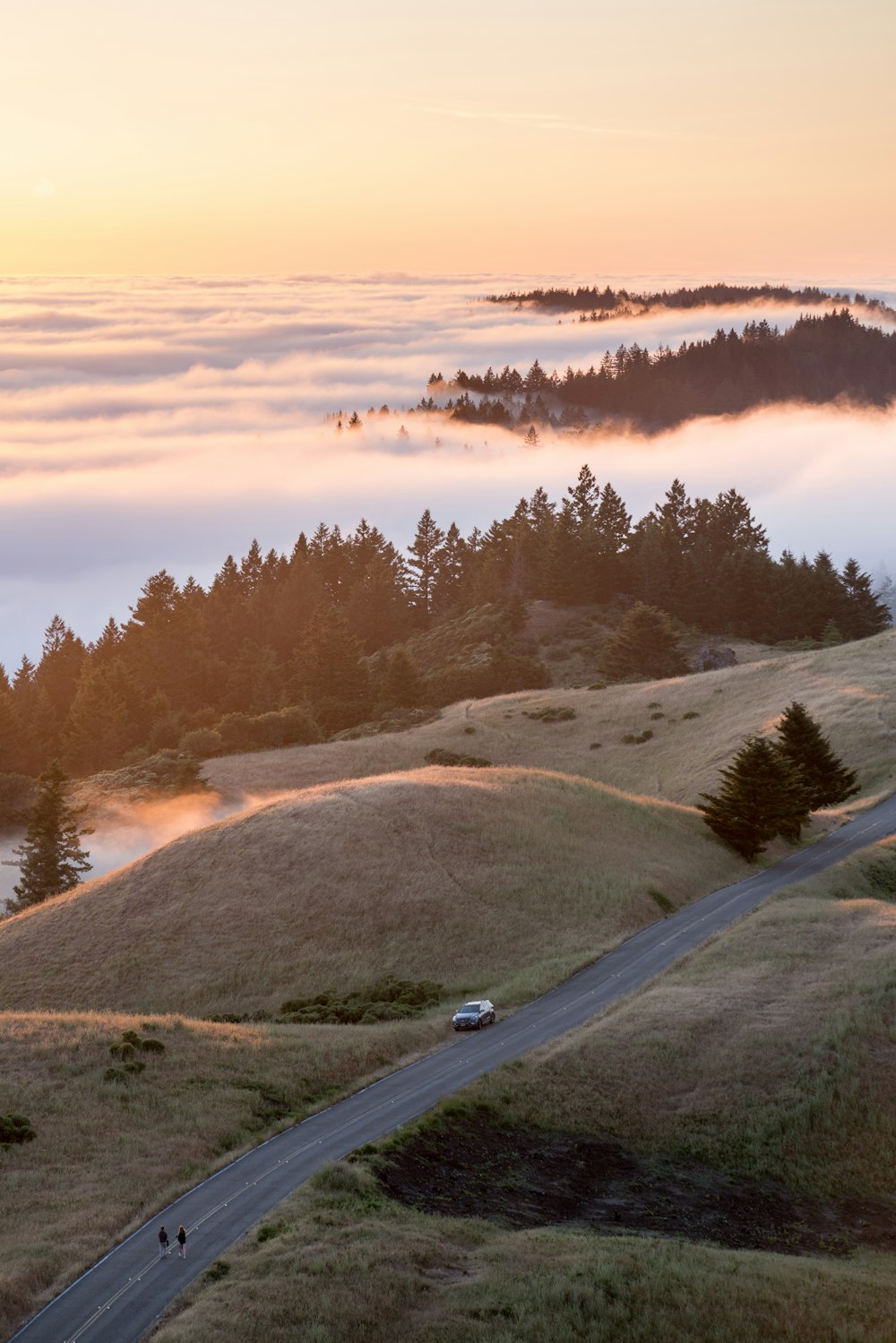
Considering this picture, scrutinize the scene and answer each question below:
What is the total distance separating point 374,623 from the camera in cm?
17775

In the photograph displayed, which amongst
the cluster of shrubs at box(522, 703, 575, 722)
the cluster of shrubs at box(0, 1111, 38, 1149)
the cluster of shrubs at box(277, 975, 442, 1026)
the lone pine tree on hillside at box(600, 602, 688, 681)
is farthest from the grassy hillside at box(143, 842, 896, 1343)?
the lone pine tree on hillside at box(600, 602, 688, 681)

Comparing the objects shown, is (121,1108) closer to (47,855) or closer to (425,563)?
(47,855)

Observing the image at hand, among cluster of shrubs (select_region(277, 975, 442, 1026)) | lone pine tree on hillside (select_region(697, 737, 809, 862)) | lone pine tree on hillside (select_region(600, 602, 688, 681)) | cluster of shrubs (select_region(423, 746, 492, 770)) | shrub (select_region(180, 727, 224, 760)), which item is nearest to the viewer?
cluster of shrubs (select_region(277, 975, 442, 1026))

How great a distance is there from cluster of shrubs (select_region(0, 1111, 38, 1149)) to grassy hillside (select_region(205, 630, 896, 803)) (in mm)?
62160

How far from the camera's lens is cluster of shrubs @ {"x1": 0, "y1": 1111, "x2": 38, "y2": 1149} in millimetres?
34562

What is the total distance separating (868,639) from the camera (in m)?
122

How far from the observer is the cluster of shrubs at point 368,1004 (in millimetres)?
50312

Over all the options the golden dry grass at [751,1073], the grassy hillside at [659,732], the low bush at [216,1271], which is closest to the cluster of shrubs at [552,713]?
the grassy hillside at [659,732]

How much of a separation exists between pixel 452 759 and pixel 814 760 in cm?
3225

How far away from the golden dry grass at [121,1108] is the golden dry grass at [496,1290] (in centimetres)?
380

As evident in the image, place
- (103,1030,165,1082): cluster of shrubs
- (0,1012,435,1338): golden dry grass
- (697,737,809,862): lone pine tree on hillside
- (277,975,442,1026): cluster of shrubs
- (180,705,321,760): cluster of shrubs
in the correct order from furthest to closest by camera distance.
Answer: (180,705,321,760): cluster of shrubs < (697,737,809,862): lone pine tree on hillside < (277,975,442,1026): cluster of shrubs < (103,1030,165,1082): cluster of shrubs < (0,1012,435,1338): golden dry grass

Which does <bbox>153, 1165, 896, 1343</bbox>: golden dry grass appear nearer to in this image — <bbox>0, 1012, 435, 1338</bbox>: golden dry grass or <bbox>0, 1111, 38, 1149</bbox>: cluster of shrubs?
<bbox>0, 1012, 435, 1338</bbox>: golden dry grass

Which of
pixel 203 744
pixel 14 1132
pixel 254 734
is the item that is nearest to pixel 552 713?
pixel 254 734

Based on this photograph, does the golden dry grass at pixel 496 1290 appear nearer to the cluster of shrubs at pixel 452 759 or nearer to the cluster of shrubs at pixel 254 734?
the cluster of shrubs at pixel 452 759
